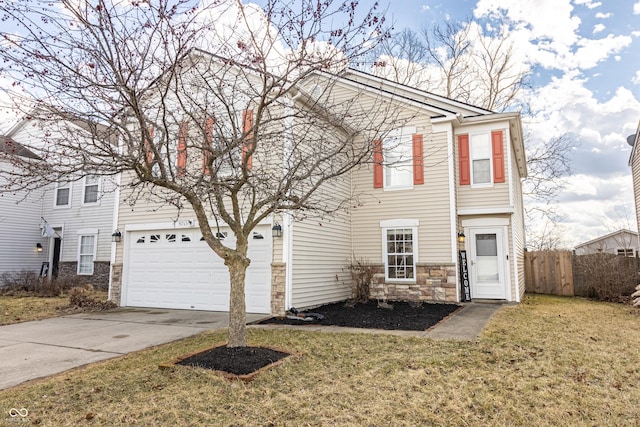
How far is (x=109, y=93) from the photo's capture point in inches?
208

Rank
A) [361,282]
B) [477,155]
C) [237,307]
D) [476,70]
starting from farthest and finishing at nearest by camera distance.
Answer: [476,70], [477,155], [361,282], [237,307]

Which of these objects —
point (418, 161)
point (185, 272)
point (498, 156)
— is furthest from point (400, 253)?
point (185, 272)

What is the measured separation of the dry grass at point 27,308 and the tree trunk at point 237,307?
6.33 meters

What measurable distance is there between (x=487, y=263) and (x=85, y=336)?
970 centimetres

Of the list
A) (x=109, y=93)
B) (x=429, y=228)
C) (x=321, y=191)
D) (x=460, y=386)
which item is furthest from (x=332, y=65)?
(x=429, y=228)

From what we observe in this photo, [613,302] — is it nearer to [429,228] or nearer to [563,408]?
[429,228]

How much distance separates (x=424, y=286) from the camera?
11.0 meters

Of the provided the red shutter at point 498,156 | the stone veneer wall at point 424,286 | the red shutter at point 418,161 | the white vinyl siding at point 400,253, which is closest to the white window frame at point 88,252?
the stone veneer wall at point 424,286

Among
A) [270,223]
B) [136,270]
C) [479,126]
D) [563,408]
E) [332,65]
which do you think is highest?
[479,126]

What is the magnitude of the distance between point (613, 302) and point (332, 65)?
11.3 metres

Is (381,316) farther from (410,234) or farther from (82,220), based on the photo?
(82,220)

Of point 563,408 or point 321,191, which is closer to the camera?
point 563,408

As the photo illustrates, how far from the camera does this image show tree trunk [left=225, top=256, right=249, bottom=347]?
5.27m

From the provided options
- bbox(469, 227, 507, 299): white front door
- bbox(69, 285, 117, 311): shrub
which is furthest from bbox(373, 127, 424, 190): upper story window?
bbox(69, 285, 117, 311): shrub
